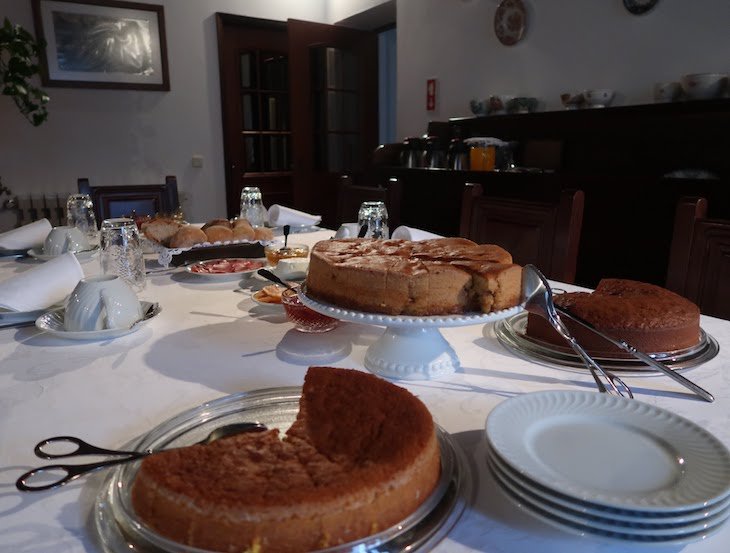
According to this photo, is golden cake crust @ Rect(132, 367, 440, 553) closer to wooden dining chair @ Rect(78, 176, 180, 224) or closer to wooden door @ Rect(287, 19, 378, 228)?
wooden dining chair @ Rect(78, 176, 180, 224)

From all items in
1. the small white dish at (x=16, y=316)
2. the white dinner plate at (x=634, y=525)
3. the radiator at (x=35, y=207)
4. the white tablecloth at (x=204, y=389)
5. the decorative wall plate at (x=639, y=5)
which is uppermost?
the decorative wall plate at (x=639, y=5)

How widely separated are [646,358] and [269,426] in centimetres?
55

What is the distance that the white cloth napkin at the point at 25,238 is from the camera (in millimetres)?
1700

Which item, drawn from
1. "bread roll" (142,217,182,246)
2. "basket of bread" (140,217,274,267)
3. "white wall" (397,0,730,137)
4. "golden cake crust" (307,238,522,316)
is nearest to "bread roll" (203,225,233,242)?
"basket of bread" (140,217,274,267)

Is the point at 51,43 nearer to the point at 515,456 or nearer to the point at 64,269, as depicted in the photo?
the point at 64,269

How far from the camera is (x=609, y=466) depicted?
0.51 metres

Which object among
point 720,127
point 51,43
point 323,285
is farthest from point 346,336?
point 51,43

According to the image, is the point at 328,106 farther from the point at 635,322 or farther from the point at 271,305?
the point at 635,322

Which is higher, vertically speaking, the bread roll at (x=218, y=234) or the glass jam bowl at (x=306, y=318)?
the bread roll at (x=218, y=234)

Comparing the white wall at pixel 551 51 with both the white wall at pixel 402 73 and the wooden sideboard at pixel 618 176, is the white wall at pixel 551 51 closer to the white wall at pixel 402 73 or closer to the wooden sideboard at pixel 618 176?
the white wall at pixel 402 73

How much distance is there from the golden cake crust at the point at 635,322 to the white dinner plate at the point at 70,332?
0.72m

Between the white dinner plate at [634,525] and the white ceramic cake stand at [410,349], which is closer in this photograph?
the white dinner plate at [634,525]

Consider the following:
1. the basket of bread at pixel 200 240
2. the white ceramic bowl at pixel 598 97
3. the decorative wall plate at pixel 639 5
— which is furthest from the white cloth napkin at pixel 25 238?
the decorative wall plate at pixel 639 5

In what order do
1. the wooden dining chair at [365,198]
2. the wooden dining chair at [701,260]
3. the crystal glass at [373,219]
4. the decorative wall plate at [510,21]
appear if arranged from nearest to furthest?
1. the wooden dining chair at [701,260]
2. the crystal glass at [373,219]
3. the wooden dining chair at [365,198]
4. the decorative wall plate at [510,21]
